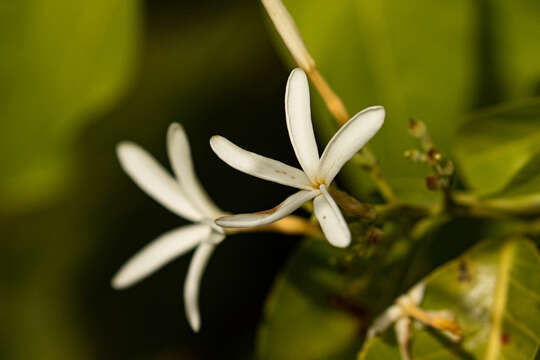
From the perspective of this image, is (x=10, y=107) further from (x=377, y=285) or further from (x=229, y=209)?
(x=377, y=285)

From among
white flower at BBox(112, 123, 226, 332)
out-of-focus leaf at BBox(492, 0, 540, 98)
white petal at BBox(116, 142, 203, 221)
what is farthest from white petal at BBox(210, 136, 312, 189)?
out-of-focus leaf at BBox(492, 0, 540, 98)

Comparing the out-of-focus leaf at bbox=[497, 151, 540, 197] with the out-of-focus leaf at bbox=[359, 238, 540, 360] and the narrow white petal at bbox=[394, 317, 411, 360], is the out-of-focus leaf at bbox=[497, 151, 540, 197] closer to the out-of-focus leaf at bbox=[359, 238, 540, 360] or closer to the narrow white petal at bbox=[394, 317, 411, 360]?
the out-of-focus leaf at bbox=[359, 238, 540, 360]

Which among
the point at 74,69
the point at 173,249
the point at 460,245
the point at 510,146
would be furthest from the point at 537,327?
the point at 74,69

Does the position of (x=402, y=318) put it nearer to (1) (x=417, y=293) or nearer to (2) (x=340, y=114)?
(1) (x=417, y=293)

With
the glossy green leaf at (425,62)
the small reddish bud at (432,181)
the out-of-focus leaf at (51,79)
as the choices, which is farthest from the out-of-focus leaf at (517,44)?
the out-of-focus leaf at (51,79)

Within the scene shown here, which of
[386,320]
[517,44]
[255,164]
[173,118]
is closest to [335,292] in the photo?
[386,320]

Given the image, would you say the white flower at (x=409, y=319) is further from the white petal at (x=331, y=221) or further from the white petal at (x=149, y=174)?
the white petal at (x=149, y=174)
